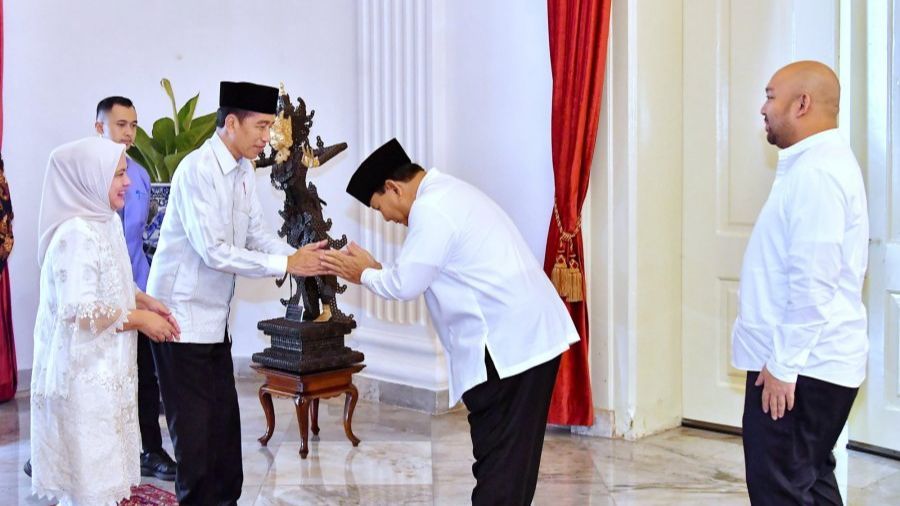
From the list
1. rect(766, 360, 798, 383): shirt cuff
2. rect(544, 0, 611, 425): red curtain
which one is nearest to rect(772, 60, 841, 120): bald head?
rect(766, 360, 798, 383): shirt cuff

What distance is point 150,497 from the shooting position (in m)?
4.06

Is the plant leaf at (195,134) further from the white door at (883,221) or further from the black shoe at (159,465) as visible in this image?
the white door at (883,221)

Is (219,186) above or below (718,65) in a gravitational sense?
below

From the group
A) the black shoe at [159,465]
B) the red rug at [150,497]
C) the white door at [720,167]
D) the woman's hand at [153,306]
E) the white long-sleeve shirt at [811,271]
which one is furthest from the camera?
the white door at [720,167]

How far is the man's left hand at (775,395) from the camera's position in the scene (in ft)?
8.91

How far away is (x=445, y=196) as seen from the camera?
303 cm

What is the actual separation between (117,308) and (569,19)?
102 inches

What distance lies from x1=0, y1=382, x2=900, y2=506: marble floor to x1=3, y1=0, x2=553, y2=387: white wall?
1.09 m

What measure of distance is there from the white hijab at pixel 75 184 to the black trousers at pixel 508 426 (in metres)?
1.26

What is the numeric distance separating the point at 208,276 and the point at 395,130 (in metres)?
2.37

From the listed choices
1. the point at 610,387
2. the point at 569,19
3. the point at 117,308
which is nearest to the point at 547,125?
the point at 569,19

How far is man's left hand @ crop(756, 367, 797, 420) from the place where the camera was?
2715mm

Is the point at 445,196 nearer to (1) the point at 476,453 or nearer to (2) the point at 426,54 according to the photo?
(1) the point at 476,453

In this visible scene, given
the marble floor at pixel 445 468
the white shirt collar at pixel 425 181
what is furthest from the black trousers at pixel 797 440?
the marble floor at pixel 445 468
